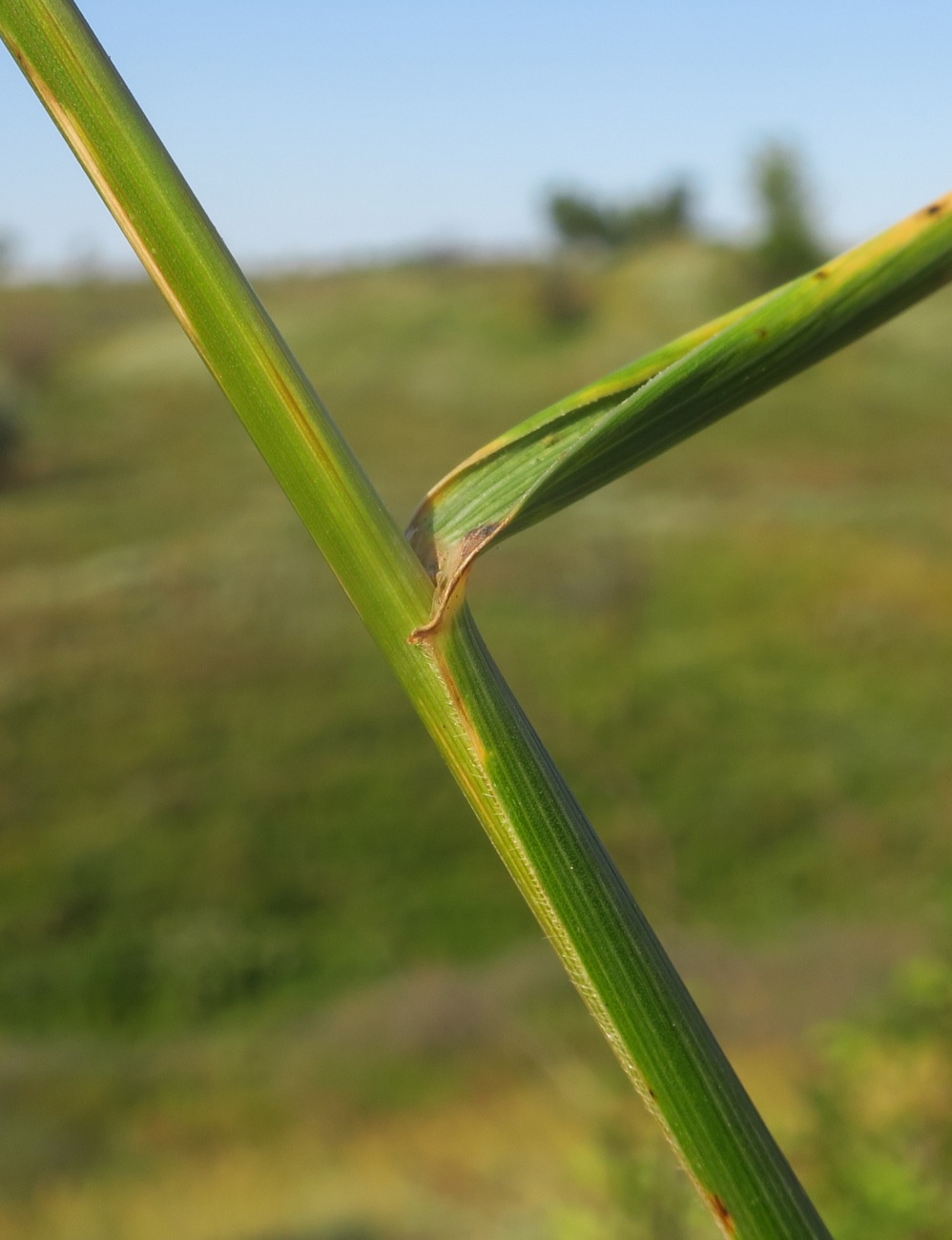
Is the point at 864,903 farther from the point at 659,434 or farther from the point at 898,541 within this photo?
the point at 659,434

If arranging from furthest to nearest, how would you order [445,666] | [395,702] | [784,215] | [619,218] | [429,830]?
[619,218], [784,215], [395,702], [429,830], [445,666]

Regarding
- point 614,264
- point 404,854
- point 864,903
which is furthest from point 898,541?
point 614,264

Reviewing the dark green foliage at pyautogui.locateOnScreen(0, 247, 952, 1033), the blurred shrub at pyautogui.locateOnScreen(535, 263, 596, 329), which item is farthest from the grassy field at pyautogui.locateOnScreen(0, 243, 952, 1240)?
the blurred shrub at pyautogui.locateOnScreen(535, 263, 596, 329)

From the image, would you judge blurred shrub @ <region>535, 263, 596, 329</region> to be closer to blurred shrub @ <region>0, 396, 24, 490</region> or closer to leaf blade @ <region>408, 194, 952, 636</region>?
blurred shrub @ <region>0, 396, 24, 490</region>

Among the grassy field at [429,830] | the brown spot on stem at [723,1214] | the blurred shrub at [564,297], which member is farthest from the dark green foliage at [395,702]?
the brown spot on stem at [723,1214]

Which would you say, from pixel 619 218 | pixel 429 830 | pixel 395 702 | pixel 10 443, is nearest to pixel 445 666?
pixel 429 830

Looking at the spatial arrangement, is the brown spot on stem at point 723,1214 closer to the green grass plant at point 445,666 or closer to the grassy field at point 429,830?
the green grass plant at point 445,666

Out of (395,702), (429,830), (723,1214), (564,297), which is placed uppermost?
(564,297)

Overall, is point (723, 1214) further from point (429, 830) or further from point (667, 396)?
point (429, 830)
